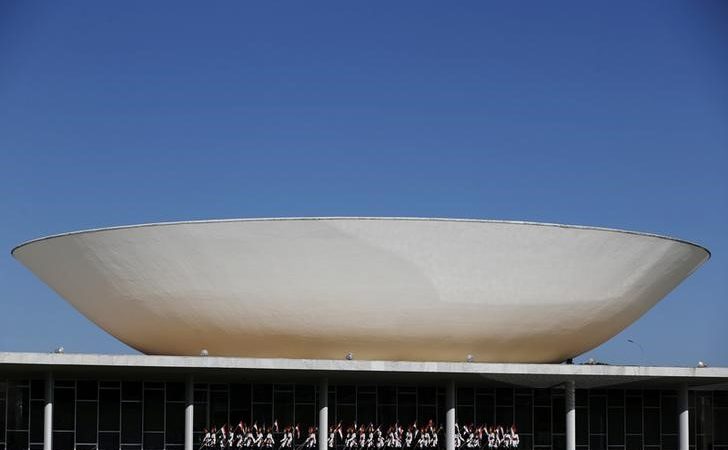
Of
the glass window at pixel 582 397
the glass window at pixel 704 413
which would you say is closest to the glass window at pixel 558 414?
the glass window at pixel 582 397

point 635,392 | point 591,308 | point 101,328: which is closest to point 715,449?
point 635,392

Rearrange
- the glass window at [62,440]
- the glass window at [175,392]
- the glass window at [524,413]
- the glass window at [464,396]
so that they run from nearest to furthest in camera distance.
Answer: the glass window at [62,440] → the glass window at [175,392] → the glass window at [464,396] → the glass window at [524,413]

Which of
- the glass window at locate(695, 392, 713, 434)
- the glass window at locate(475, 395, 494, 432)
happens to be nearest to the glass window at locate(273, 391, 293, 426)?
the glass window at locate(475, 395, 494, 432)

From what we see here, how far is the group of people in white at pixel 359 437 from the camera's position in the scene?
33.3 m

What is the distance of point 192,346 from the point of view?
32.2m

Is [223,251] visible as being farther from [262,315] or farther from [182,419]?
[182,419]

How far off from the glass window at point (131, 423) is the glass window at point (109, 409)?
18cm

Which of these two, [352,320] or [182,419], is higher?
[352,320]

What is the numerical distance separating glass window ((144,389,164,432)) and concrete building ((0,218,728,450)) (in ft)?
0.12

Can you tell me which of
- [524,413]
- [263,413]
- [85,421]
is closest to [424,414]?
[524,413]

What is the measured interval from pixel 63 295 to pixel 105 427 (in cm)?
356

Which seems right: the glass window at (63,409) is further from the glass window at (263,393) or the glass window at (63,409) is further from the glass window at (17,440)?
the glass window at (263,393)

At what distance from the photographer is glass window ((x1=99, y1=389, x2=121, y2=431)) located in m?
33.5

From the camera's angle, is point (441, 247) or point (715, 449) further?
point (715, 449)
